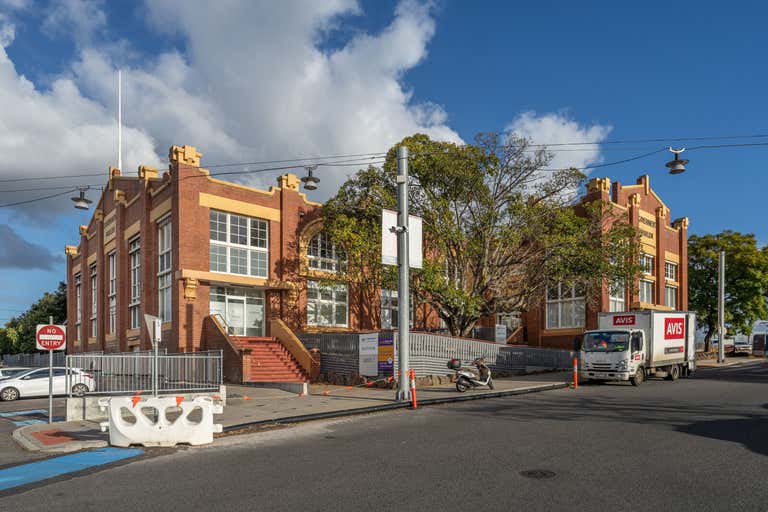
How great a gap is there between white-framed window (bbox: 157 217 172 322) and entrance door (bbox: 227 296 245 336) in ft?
8.93

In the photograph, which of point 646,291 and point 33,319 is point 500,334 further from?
point 33,319

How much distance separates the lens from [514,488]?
7.54 meters

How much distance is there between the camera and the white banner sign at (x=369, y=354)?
22312 millimetres

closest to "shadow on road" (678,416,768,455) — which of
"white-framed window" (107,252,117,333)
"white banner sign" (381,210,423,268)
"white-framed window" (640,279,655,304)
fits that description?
"white banner sign" (381,210,423,268)

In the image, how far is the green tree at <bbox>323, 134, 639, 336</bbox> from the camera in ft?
87.7

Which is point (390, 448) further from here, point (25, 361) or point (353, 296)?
point (25, 361)

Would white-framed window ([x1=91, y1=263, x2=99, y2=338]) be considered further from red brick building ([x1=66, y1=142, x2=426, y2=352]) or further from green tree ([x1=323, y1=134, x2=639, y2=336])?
green tree ([x1=323, y1=134, x2=639, y2=336])

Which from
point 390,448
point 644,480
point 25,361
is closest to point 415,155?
point 390,448

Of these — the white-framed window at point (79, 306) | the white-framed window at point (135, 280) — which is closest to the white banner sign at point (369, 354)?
the white-framed window at point (135, 280)

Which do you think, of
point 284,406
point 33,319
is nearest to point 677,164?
point 284,406

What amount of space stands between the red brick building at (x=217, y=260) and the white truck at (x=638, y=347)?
40.7 feet

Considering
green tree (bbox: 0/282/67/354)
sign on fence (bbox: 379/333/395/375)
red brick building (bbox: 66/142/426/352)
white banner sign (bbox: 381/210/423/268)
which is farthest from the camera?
green tree (bbox: 0/282/67/354)

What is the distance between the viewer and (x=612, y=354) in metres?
22.3

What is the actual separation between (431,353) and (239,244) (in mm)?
11658
